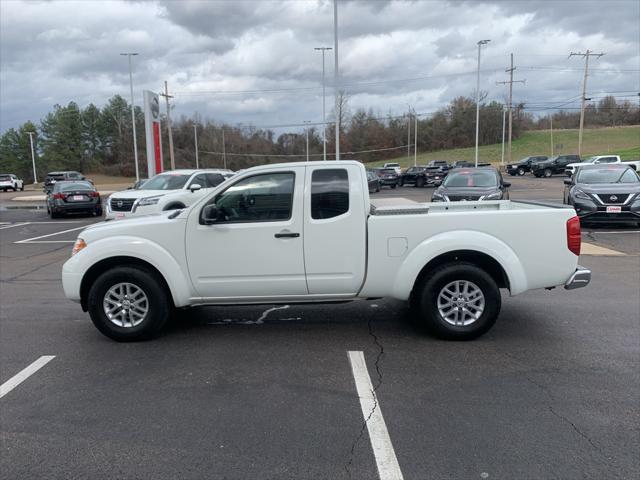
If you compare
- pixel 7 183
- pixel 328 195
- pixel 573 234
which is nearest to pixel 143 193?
pixel 328 195

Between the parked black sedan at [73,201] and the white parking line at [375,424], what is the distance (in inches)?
750

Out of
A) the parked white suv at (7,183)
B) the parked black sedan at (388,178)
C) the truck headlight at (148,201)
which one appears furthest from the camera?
the parked white suv at (7,183)

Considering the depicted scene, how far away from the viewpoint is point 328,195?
5.16 metres

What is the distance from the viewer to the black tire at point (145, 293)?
5.23 m

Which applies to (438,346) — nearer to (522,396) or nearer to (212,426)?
(522,396)

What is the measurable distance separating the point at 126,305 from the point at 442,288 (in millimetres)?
3299

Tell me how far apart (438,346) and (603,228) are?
431 inches

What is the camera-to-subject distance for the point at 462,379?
14.2 feet

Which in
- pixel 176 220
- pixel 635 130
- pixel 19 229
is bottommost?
pixel 19 229

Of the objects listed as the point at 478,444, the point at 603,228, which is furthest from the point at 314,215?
the point at 603,228

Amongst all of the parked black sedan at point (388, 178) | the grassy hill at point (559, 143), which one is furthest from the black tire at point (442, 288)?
the grassy hill at point (559, 143)

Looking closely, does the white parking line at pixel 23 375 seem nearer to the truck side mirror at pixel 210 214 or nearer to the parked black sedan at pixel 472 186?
the truck side mirror at pixel 210 214

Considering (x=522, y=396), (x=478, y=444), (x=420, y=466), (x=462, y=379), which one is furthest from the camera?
(x=462, y=379)

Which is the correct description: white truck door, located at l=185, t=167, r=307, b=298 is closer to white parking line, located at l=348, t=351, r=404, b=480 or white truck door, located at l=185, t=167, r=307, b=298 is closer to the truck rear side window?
the truck rear side window
